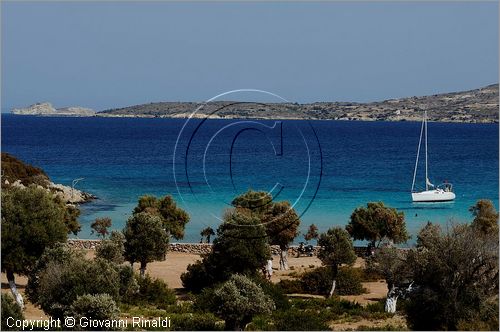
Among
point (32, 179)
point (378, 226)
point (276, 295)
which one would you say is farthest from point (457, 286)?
point (32, 179)

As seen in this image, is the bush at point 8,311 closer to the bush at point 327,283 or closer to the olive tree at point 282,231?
the bush at point 327,283

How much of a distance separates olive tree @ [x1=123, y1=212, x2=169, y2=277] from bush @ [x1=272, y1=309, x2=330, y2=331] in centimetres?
840

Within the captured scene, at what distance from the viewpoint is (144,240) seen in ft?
83.6

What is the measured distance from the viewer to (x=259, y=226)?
24.4 meters

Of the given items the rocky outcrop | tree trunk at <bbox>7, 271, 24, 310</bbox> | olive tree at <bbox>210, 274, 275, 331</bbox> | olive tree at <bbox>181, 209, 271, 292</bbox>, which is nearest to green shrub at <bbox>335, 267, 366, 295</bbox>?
olive tree at <bbox>181, 209, 271, 292</bbox>

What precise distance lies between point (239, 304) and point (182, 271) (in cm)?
1366

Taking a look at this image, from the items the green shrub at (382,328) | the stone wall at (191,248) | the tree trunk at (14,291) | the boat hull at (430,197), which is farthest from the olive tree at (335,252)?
the boat hull at (430,197)

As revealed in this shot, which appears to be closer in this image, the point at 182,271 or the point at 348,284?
the point at 348,284

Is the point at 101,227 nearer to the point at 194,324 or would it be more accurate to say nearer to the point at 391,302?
the point at 391,302

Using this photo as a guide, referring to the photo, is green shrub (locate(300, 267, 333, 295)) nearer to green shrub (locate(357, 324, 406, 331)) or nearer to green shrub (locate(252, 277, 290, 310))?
green shrub (locate(252, 277, 290, 310))

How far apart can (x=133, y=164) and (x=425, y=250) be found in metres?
90.1

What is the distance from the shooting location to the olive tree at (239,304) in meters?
16.6

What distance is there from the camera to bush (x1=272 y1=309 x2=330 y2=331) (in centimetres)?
1680

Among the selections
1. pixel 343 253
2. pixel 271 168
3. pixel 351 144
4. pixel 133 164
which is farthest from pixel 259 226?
pixel 351 144
